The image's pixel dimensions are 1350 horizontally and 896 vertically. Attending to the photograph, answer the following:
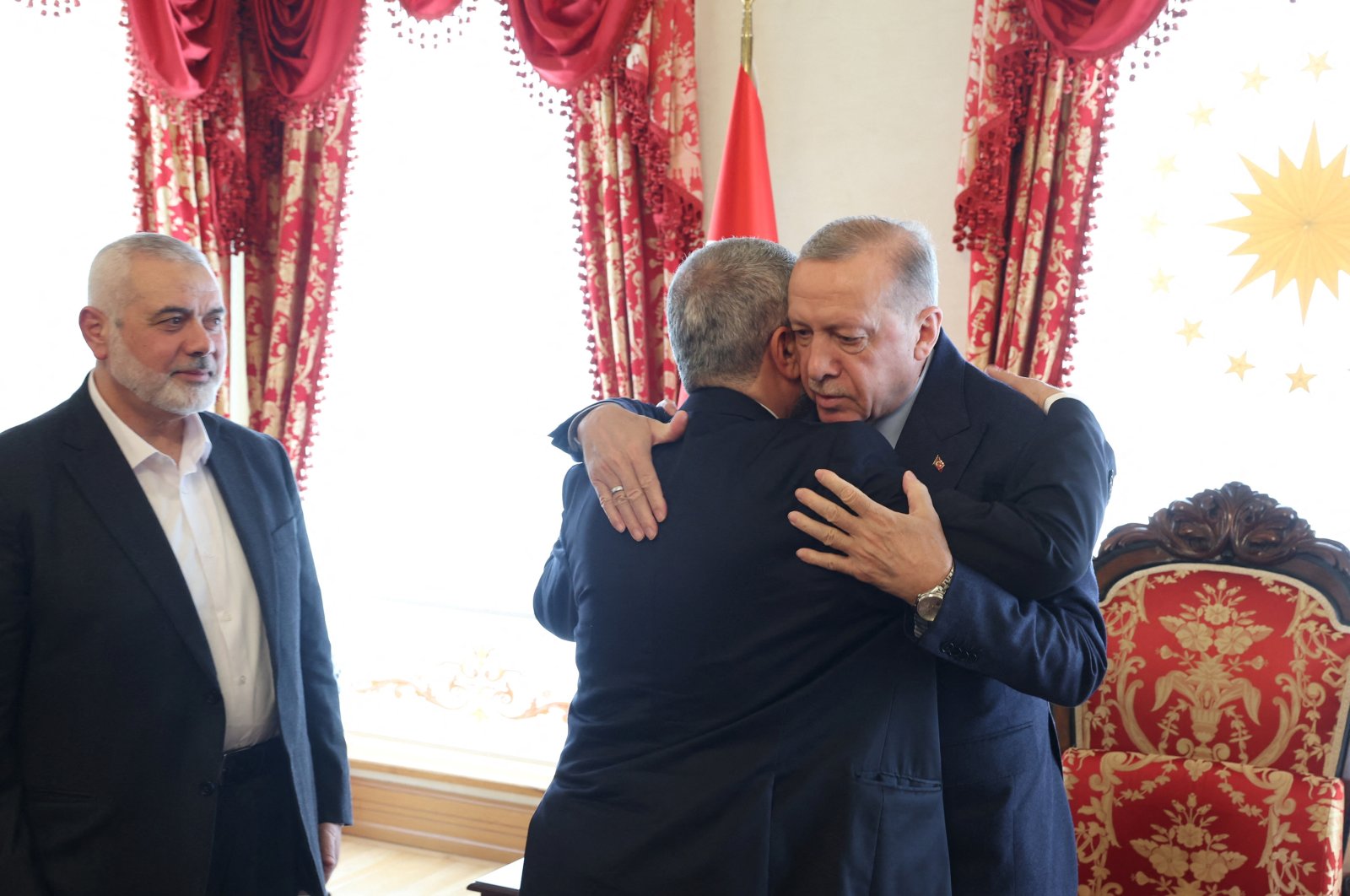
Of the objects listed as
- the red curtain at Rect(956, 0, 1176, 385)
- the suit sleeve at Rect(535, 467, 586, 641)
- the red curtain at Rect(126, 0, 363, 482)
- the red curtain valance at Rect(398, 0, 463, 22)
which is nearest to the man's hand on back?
the suit sleeve at Rect(535, 467, 586, 641)

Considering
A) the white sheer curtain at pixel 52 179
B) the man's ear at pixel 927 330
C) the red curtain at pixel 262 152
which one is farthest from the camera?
the white sheer curtain at pixel 52 179

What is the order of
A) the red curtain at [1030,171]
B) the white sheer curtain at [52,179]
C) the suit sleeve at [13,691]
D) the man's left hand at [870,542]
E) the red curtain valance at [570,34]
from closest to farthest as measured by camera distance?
the man's left hand at [870,542] < the suit sleeve at [13,691] < the red curtain at [1030,171] < the red curtain valance at [570,34] < the white sheer curtain at [52,179]

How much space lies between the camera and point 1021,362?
3.28 metres

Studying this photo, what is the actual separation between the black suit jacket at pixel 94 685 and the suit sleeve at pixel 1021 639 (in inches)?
53.5

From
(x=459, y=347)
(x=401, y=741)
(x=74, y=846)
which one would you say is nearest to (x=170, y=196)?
(x=459, y=347)

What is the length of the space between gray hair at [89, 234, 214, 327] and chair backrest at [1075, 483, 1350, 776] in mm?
2059

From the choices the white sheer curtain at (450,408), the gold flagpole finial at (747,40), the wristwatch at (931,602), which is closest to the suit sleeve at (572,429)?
the wristwatch at (931,602)

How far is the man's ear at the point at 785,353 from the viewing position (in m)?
1.64

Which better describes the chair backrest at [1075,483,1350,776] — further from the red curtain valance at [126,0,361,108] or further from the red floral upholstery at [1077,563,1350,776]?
the red curtain valance at [126,0,361,108]

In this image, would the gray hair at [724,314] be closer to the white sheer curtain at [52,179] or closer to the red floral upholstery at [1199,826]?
the red floral upholstery at [1199,826]

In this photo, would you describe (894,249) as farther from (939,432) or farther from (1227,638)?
(1227,638)

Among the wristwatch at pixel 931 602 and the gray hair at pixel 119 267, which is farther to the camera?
the gray hair at pixel 119 267

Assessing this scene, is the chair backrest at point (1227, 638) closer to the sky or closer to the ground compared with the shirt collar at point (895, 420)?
closer to the ground

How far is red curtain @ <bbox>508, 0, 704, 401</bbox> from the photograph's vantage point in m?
3.66
